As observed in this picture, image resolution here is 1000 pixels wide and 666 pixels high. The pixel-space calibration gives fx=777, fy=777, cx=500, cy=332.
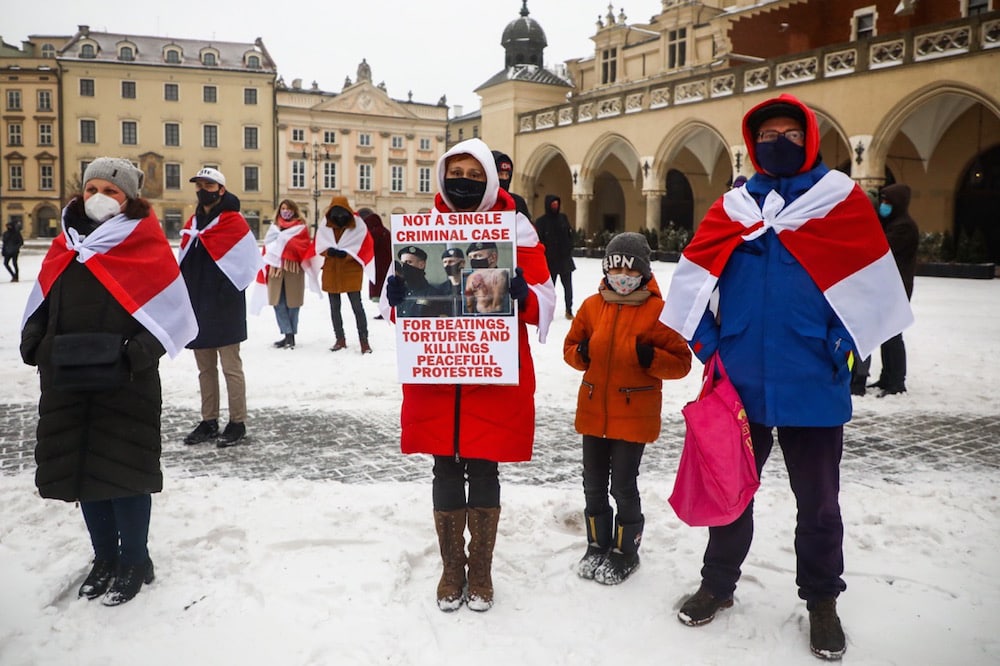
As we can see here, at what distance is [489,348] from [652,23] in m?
38.0

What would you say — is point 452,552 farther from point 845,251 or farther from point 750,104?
point 750,104

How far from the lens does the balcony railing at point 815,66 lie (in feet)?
61.5

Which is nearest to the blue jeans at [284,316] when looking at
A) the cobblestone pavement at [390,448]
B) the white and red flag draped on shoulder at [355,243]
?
the white and red flag draped on shoulder at [355,243]

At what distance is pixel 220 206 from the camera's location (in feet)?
18.1

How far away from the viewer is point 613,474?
3.47 meters

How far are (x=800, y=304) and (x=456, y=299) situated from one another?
1.31 m

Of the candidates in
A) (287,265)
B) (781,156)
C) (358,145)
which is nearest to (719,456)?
(781,156)

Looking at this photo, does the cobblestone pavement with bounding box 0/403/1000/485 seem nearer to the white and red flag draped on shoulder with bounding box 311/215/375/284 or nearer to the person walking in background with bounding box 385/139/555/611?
the person walking in background with bounding box 385/139/555/611

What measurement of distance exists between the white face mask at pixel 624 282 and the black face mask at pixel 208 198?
3329 millimetres

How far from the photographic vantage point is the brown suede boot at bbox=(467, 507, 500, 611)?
10.7 feet

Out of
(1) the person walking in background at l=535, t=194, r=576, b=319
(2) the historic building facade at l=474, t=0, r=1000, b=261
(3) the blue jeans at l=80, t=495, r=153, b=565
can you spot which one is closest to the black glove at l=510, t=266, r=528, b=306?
(3) the blue jeans at l=80, t=495, r=153, b=565

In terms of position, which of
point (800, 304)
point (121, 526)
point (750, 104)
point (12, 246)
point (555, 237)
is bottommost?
point (121, 526)

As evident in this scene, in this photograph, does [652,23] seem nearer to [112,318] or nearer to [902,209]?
[902,209]

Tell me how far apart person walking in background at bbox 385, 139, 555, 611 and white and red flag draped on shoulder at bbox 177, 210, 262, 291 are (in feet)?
8.62
